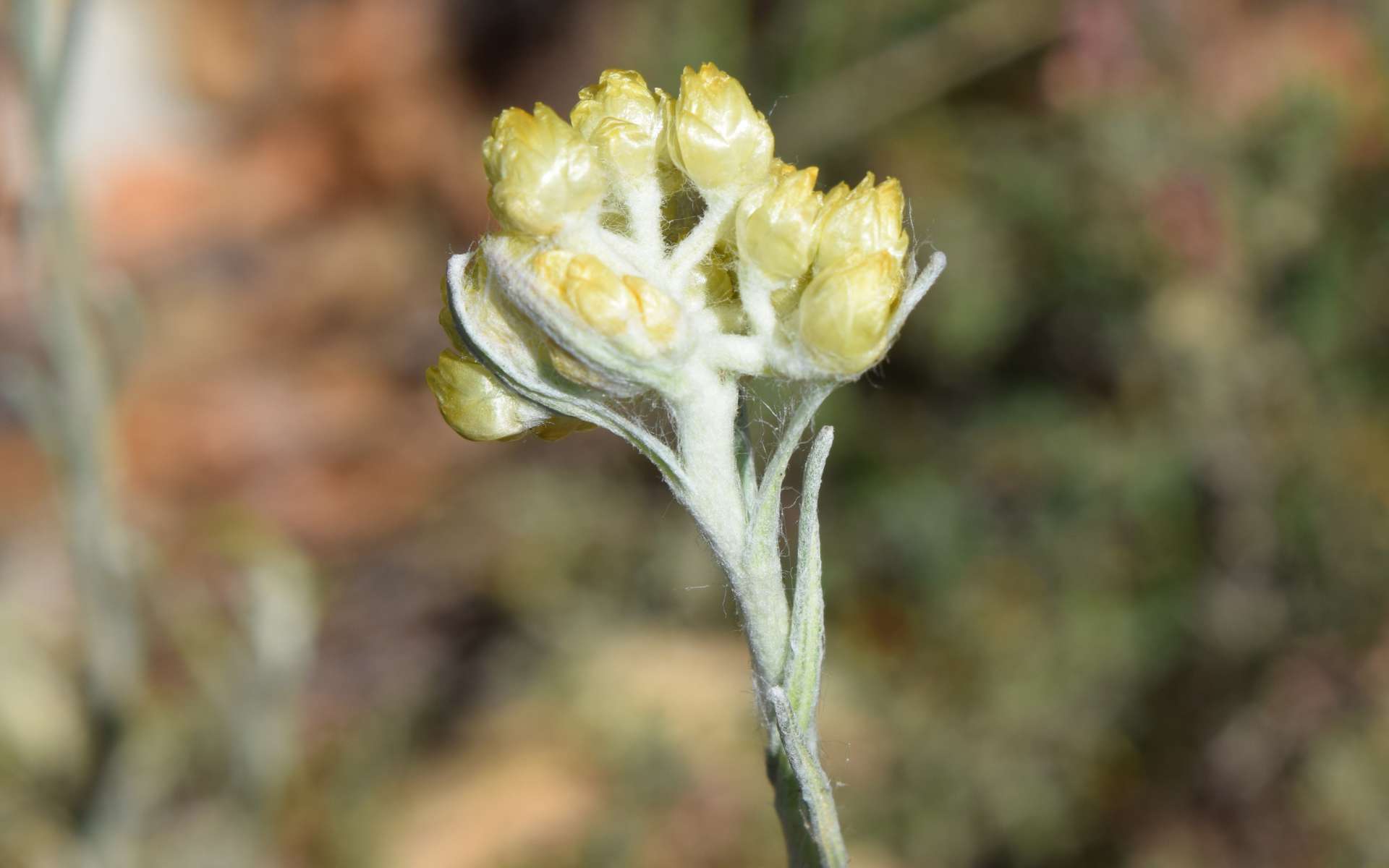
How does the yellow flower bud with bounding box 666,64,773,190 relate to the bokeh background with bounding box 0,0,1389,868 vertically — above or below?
below

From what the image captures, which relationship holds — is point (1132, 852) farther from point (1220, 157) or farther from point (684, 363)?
point (684, 363)

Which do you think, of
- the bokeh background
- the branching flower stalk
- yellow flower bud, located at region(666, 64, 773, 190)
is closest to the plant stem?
the branching flower stalk

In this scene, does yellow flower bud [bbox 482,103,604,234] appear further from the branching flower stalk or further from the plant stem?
the plant stem

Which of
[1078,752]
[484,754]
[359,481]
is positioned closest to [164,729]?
[484,754]

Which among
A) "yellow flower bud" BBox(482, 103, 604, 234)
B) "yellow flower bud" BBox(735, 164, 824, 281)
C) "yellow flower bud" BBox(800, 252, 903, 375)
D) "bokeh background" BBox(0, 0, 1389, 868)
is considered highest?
"bokeh background" BBox(0, 0, 1389, 868)

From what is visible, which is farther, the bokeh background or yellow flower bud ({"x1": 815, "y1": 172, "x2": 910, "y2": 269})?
the bokeh background

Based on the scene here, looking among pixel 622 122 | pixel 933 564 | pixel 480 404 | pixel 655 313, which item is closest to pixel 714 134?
pixel 622 122

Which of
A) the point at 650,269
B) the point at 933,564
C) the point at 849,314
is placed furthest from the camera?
the point at 933,564

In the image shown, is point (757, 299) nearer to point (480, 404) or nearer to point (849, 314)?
point (849, 314)
